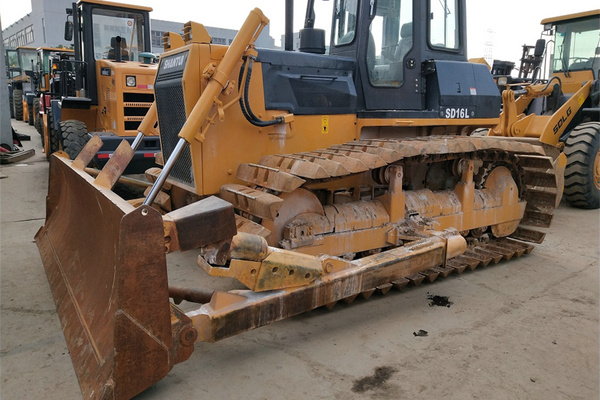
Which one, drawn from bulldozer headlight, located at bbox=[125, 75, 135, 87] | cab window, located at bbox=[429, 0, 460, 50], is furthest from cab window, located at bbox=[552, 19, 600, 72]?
bulldozer headlight, located at bbox=[125, 75, 135, 87]

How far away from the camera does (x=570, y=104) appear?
8.22 metres

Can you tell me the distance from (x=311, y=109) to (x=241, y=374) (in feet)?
8.05

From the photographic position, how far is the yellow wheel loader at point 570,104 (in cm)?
757

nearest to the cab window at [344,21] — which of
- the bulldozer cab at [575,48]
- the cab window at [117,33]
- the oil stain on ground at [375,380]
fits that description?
the oil stain on ground at [375,380]

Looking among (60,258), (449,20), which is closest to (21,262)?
(60,258)

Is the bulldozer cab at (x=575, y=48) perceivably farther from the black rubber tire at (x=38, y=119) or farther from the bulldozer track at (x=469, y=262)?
the black rubber tire at (x=38, y=119)

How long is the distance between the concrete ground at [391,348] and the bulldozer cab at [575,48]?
19.8 feet

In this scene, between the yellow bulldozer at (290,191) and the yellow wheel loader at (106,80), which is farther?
the yellow wheel loader at (106,80)

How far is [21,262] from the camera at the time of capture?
481 cm

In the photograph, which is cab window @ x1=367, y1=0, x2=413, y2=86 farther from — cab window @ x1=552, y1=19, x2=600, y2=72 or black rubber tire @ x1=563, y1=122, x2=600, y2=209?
cab window @ x1=552, y1=19, x2=600, y2=72

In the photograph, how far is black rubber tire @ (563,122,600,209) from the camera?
7.48 meters

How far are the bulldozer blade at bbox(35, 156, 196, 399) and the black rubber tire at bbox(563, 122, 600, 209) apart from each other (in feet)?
23.1

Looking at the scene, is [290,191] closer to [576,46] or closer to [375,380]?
[375,380]

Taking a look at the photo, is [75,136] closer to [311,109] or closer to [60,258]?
[60,258]
